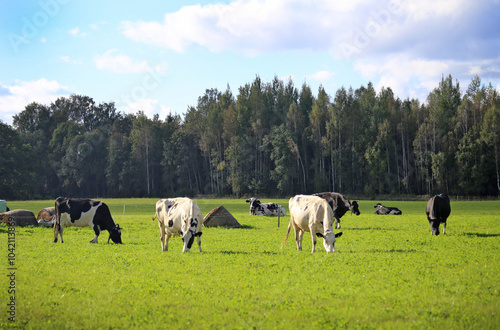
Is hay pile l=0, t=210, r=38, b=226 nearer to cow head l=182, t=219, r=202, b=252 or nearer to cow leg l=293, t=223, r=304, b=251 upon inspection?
cow head l=182, t=219, r=202, b=252

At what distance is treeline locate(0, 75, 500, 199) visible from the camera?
79.1m

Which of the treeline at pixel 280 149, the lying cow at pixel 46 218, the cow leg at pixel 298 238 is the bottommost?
the cow leg at pixel 298 238

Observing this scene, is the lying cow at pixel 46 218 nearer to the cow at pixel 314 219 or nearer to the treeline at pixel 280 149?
the cow at pixel 314 219

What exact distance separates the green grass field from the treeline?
63662mm

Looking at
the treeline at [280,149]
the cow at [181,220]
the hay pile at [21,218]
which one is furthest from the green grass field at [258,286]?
the treeline at [280,149]

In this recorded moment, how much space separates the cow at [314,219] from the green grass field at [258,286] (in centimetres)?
70

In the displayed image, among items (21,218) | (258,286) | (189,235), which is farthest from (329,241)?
(21,218)

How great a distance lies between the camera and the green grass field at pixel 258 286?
9.13 meters

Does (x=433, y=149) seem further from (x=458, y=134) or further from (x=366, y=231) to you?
(x=366, y=231)

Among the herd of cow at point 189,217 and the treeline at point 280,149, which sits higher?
the treeline at point 280,149

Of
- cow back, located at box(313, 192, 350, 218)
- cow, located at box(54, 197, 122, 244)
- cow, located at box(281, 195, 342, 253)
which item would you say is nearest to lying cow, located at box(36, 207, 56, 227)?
cow, located at box(54, 197, 122, 244)

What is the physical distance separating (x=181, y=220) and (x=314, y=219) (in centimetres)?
529

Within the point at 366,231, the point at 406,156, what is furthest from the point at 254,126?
the point at 366,231

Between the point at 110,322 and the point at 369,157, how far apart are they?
3052 inches
